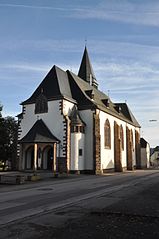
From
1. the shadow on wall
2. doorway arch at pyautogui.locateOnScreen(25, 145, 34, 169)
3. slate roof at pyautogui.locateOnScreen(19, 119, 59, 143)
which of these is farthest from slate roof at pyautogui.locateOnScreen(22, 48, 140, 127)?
the shadow on wall

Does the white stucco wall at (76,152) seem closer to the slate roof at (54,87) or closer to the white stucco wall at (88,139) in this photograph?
the white stucco wall at (88,139)

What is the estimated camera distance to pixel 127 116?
194ft

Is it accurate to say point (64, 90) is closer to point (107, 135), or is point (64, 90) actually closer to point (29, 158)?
point (107, 135)

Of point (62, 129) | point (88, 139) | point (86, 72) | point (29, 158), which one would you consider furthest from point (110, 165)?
point (86, 72)

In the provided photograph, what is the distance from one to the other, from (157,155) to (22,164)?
89.4 m

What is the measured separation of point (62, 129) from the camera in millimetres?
34594

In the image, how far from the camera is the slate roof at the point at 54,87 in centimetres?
3603

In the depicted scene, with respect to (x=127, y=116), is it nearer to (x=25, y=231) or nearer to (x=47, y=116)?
(x=47, y=116)

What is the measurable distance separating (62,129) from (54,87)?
6210 mm

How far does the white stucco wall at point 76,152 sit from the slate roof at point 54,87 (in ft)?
17.5

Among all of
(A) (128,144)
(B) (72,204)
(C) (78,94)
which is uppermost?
(C) (78,94)

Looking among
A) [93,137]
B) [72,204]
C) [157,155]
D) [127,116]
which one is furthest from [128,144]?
[157,155]

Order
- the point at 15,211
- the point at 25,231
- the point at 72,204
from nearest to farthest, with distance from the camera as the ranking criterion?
the point at 25,231
the point at 15,211
the point at 72,204

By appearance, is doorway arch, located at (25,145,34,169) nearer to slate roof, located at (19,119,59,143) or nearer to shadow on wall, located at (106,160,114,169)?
slate roof, located at (19,119,59,143)
